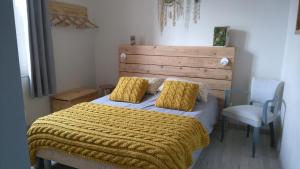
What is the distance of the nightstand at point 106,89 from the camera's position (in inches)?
153

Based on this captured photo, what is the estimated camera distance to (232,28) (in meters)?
3.20

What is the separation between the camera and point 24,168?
614mm

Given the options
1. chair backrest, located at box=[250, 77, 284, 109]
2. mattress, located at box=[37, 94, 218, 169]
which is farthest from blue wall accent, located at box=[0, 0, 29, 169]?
chair backrest, located at box=[250, 77, 284, 109]

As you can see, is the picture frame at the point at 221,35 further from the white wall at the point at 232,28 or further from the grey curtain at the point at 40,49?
the grey curtain at the point at 40,49

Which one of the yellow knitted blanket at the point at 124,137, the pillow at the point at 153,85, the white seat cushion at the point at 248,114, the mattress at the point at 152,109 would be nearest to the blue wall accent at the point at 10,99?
the yellow knitted blanket at the point at 124,137

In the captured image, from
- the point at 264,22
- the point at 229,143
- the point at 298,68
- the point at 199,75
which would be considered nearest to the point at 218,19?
the point at 264,22

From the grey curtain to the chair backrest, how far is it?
9.01 ft

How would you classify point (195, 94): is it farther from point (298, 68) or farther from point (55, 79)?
point (55, 79)

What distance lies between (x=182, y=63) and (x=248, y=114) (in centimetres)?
117

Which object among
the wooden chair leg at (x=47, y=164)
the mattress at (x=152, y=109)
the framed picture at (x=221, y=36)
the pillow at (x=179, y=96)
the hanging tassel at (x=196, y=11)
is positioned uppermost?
the hanging tassel at (x=196, y=11)

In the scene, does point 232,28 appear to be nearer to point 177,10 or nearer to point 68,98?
point 177,10

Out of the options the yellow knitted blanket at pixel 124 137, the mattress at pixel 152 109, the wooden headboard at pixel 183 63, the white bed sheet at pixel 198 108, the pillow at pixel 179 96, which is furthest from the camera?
the wooden headboard at pixel 183 63

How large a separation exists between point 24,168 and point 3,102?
190mm

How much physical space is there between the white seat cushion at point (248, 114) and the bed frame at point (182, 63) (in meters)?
0.38
